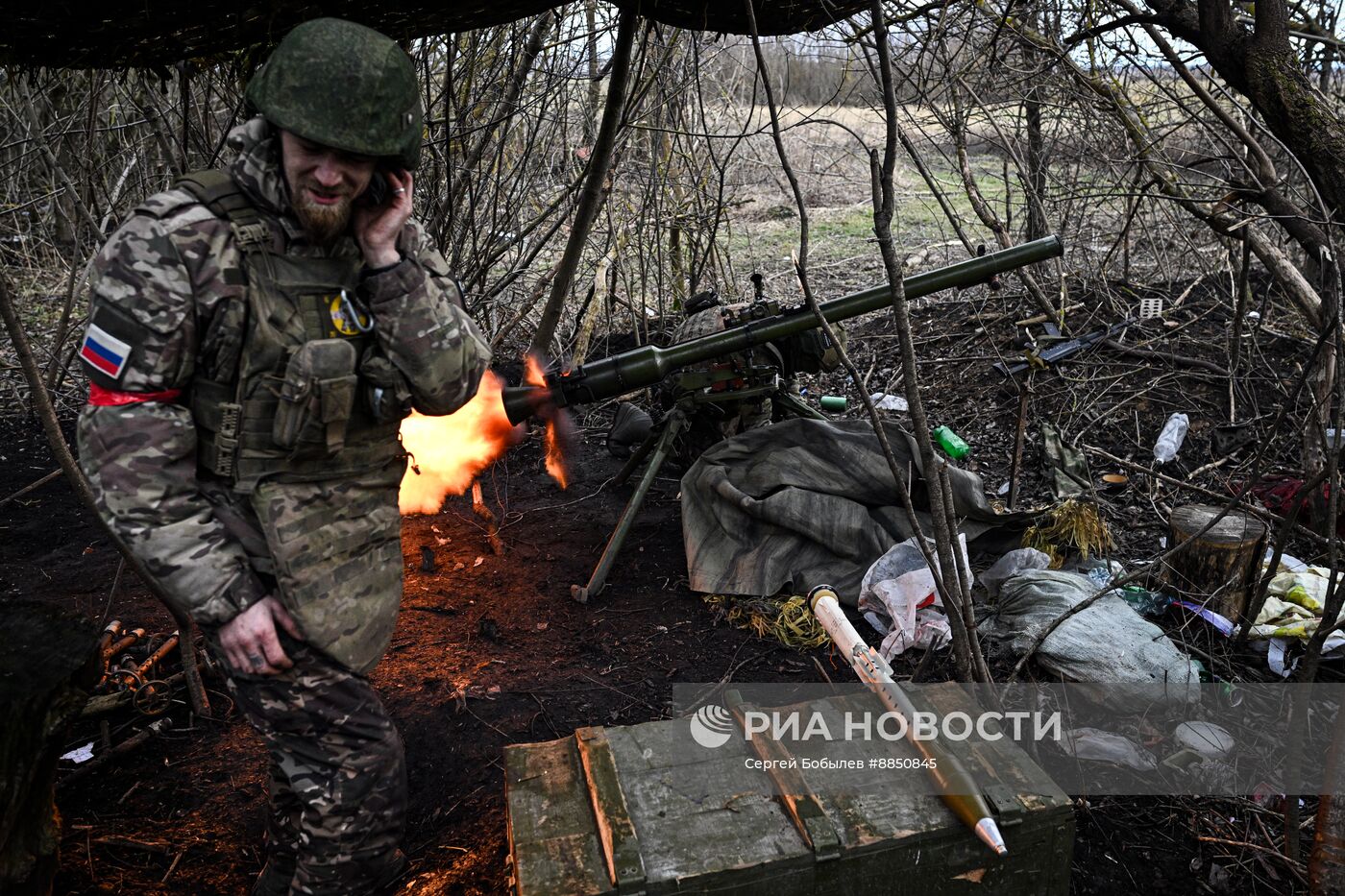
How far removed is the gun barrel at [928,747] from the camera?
2064 mm

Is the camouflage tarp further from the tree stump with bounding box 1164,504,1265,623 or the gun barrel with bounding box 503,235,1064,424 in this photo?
the tree stump with bounding box 1164,504,1265,623

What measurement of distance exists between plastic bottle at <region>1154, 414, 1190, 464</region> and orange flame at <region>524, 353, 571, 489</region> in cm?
357

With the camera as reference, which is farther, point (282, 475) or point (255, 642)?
point (282, 475)

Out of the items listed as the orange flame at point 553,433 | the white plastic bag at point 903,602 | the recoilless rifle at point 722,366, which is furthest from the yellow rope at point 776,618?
the orange flame at point 553,433

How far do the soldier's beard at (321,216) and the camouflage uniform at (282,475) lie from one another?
4cm

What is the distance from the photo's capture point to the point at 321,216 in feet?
6.77

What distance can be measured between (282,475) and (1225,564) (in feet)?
12.1

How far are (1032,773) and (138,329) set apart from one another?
7.86 feet

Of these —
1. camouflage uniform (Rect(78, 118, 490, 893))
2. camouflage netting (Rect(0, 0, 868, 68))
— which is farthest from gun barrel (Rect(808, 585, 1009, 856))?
camouflage netting (Rect(0, 0, 868, 68))

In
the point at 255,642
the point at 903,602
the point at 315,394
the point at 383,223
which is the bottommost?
the point at 903,602

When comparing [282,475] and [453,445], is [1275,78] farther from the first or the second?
[453,445]

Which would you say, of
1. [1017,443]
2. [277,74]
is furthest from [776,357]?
[277,74]

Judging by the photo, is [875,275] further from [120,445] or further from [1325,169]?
[120,445]

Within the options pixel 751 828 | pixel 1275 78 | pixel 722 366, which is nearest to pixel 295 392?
pixel 751 828
